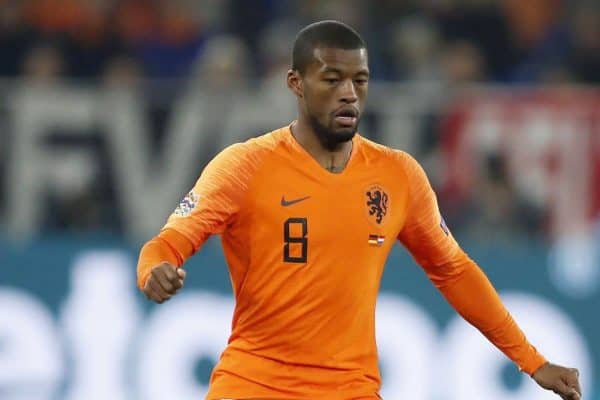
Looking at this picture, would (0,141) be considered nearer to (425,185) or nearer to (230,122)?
(230,122)

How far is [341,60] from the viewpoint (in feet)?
18.3

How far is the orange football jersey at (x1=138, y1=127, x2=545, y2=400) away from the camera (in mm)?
5559

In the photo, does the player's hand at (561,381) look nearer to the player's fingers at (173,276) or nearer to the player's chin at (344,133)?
the player's chin at (344,133)

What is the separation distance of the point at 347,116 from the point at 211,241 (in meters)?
5.31

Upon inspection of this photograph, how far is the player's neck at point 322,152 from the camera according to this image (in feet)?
18.9

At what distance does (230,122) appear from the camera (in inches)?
412

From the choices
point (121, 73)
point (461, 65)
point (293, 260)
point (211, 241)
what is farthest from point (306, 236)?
point (461, 65)

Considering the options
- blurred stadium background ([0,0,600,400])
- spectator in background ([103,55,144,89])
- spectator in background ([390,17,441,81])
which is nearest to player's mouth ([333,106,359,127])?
blurred stadium background ([0,0,600,400])

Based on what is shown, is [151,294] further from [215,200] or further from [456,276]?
[456,276]

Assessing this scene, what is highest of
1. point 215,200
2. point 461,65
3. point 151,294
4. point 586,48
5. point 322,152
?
point 586,48

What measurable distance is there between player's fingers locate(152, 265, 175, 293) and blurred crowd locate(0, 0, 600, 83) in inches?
236

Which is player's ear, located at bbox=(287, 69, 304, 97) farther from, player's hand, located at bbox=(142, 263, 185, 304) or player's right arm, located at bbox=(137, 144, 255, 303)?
player's hand, located at bbox=(142, 263, 185, 304)

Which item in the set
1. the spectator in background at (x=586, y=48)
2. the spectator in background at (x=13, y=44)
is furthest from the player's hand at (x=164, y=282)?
the spectator in background at (x=586, y=48)

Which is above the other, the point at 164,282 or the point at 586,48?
the point at 586,48
